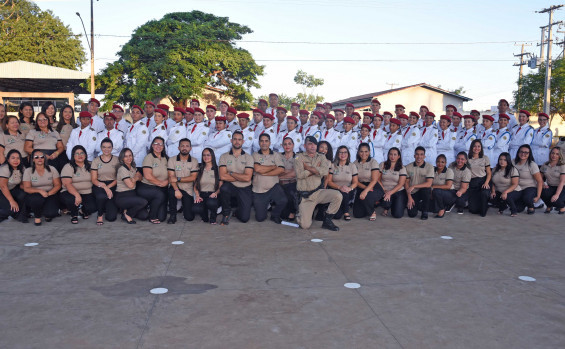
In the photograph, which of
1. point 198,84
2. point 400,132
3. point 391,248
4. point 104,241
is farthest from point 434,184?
point 198,84

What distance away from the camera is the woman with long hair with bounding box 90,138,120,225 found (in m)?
6.01

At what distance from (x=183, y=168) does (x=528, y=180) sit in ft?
18.0

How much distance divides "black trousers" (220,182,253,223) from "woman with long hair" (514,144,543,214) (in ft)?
14.4

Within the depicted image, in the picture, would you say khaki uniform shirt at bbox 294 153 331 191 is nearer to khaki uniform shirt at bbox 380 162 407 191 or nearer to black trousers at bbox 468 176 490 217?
khaki uniform shirt at bbox 380 162 407 191

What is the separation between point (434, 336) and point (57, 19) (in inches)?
1527

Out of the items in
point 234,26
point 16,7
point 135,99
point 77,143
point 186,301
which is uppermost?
point 16,7

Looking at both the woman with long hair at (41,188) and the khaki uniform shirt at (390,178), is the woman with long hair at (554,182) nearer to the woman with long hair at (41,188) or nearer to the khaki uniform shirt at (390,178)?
the khaki uniform shirt at (390,178)

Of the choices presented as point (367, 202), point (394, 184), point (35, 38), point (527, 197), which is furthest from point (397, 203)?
point (35, 38)

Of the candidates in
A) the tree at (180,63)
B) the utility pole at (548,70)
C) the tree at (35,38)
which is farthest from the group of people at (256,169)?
the tree at (35,38)

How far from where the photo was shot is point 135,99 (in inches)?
983

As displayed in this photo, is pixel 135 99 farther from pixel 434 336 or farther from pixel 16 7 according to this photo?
pixel 434 336

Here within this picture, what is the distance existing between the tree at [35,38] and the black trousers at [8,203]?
2859 cm

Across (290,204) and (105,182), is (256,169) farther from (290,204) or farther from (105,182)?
(105,182)

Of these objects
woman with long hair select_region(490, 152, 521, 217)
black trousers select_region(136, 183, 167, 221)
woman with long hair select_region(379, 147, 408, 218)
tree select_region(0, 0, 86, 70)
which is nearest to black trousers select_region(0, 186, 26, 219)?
black trousers select_region(136, 183, 167, 221)
